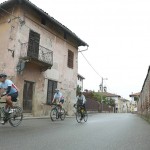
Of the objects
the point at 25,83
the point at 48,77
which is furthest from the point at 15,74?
the point at 48,77

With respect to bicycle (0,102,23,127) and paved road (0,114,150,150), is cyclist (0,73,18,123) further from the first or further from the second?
paved road (0,114,150,150)

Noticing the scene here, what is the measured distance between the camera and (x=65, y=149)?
4.68 m

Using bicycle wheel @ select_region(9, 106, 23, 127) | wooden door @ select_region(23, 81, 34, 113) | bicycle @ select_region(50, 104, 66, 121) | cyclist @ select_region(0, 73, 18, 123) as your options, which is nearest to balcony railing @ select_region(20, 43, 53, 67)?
wooden door @ select_region(23, 81, 34, 113)

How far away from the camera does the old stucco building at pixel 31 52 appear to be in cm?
1758

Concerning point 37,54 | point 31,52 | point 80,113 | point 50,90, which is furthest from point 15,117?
point 50,90

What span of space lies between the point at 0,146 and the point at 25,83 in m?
13.6

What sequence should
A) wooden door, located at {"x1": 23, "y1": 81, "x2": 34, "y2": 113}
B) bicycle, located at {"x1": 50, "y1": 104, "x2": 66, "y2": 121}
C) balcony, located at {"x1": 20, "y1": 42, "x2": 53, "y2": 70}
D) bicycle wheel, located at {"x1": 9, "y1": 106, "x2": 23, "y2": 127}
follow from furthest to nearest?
1. wooden door, located at {"x1": 23, "y1": 81, "x2": 34, "y2": 113}
2. balcony, located at {"x1": 20, "y1": 42, "x2": 53, "y2": 70}
3. bicycle, located at {"x1": 50, "y1": 104, "x2": 66, "y2": 121}
4. bicycle wheel, located at {"x1": 9, "y1": 106, "x2": 23, "y2": 127}

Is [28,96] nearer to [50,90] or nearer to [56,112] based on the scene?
[50,90]

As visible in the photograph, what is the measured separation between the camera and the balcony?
58.2 ft

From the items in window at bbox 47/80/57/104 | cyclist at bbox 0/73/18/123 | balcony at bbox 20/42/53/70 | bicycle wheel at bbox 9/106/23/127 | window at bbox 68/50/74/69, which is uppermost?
window at bbox 68/50/74/69

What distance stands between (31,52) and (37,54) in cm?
67

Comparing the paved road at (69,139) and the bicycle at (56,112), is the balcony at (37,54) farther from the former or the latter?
the paved road at (69,139)

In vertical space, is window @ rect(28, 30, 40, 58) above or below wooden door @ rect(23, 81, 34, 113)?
above

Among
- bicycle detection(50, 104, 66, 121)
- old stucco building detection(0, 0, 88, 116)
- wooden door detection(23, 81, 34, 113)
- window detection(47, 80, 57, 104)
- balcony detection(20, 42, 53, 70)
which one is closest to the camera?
bicycle detection(50, 104, 66, 121)
